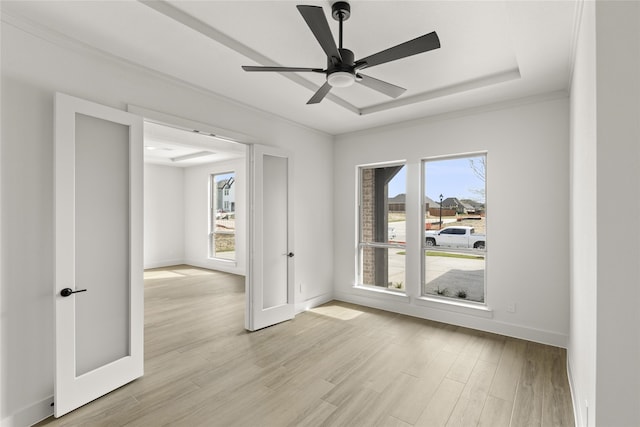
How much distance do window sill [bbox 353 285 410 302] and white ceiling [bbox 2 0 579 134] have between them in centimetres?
267

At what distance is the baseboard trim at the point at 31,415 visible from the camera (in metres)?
2.05

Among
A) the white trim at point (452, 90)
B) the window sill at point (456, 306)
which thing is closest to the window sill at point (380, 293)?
the window sill at point (456, 306)

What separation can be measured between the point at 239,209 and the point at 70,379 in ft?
17.9

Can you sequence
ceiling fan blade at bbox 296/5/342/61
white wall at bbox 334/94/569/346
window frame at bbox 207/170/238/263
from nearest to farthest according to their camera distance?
ceiling fan blade at bbox 296/5/342/61, white wall at bbox 334/94/569/346, window frame at bbox 207/170/238/263

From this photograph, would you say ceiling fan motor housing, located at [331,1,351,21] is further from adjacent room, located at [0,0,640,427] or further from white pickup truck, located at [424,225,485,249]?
white pickup truck, located at [424,225,485,249]

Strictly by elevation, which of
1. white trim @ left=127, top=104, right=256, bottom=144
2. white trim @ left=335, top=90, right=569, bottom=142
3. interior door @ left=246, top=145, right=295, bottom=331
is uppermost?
white trim @ left=335, top=90, right=569, bottom=142

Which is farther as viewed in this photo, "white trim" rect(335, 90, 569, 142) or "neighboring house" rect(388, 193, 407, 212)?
"neighboring house" rect(388, 193, 407, 212)

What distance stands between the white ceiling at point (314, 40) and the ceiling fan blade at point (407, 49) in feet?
1.30

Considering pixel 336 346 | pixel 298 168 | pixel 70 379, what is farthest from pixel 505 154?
pixel 70 379

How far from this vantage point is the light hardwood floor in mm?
2221

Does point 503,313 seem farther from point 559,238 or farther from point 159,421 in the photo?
point 159,421

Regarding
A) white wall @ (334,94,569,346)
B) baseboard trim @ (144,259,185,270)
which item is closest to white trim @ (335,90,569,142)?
white wall @ (334,94,569,346)

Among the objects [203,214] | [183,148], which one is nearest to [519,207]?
[183,148]

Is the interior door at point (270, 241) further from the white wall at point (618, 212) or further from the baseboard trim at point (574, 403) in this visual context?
the white wall at point (618, 212)
